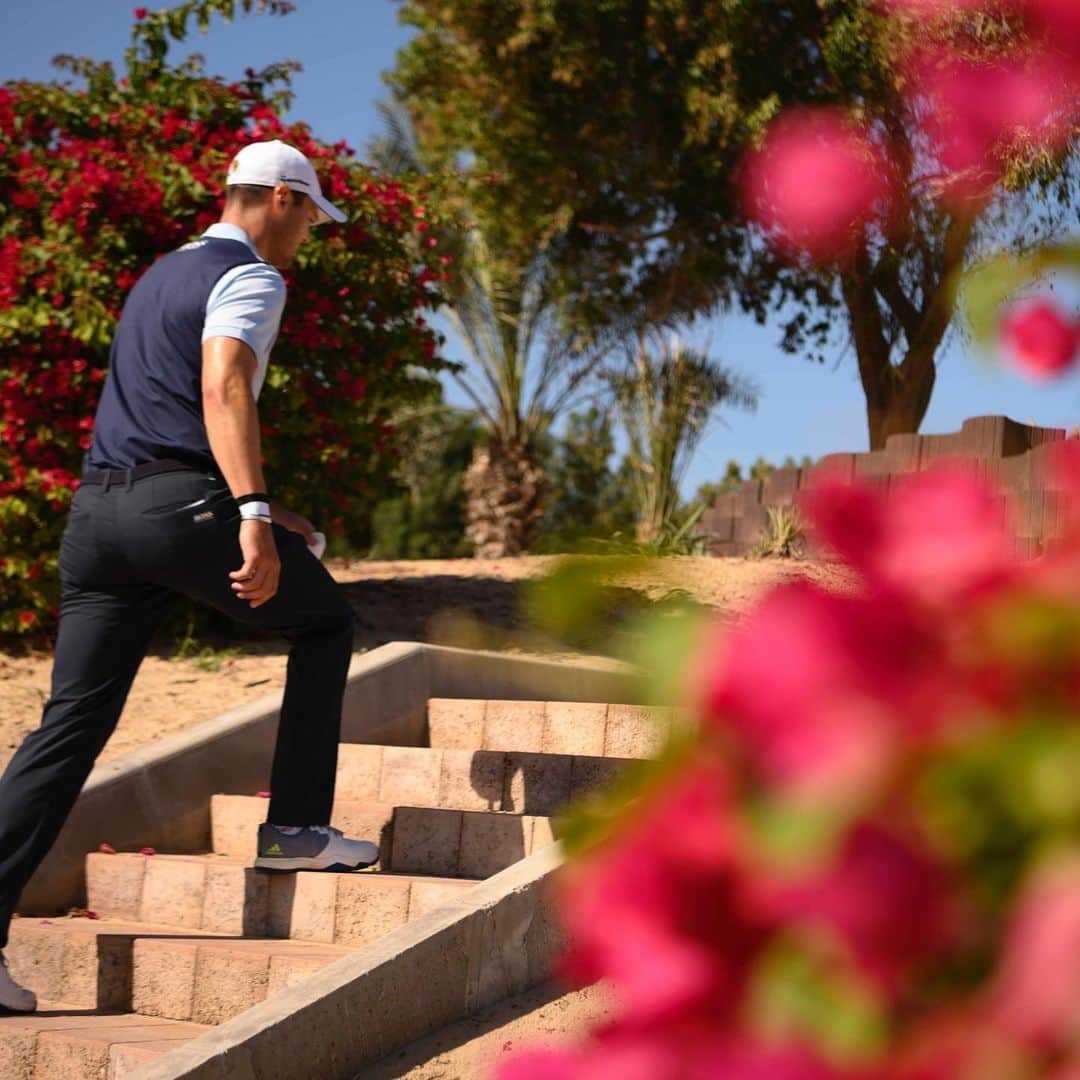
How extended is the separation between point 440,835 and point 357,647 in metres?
2.88

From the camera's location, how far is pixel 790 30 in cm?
1338

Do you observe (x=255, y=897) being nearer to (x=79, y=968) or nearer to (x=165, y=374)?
(x=79, y=968)

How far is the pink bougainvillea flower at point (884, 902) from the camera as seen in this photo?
1.55 ft

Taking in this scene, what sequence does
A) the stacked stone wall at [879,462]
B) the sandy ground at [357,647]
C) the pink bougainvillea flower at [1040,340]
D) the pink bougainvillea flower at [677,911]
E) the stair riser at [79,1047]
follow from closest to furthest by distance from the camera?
the pink bougainvillea flower at [677,911] < the pink bougainvillea flower at [1040,340] < the stair riser at [79,1047] < the sandy ground at [357,647] < the stacked stone wall at [879,462]

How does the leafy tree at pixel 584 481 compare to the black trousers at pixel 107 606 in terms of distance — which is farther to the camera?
the leafy tree at pixel 584 481

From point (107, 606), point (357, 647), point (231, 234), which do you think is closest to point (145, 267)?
point (357, 647)

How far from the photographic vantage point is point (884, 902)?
474 mm

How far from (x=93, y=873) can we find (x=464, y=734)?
1.44 meters

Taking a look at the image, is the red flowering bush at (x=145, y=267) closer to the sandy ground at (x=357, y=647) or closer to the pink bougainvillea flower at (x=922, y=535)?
the sandy ground at (x=357, y=647)

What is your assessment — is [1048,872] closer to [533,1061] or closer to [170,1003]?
[533,1061]

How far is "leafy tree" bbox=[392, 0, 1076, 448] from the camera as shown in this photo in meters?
12.9

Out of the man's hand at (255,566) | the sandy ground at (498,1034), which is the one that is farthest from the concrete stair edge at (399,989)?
the man's hand at (255,566)

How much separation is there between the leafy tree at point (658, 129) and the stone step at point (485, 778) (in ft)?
26.6

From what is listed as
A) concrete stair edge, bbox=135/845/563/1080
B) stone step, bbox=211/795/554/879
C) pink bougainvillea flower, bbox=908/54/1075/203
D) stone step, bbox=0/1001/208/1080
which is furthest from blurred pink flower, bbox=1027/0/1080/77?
stone step, bbox=211/795/554/879
